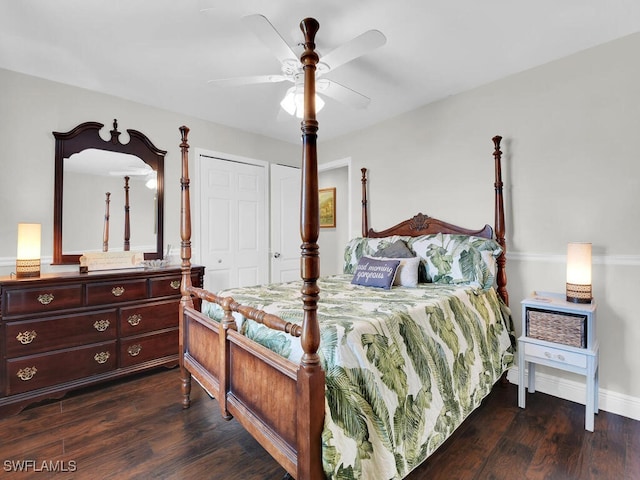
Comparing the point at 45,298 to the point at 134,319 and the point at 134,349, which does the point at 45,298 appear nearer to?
the point at 134,319

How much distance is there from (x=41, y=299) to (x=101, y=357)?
63cm

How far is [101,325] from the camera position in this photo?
8.41 ft

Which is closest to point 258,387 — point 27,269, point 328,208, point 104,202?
point 27,269

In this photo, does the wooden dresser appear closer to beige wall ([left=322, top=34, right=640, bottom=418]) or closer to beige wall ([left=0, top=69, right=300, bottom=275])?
beige wall ([left=0, top=69, right=300, bottom=275])

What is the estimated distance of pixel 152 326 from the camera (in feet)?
9.27

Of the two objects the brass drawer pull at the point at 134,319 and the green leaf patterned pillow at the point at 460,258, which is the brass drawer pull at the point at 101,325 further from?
the green leaf patterned pillow at the point at 460,258

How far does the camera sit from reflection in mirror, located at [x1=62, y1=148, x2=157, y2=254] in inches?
113

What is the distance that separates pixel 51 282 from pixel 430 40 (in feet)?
10.7

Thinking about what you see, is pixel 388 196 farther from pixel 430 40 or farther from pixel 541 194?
pixel 430 40

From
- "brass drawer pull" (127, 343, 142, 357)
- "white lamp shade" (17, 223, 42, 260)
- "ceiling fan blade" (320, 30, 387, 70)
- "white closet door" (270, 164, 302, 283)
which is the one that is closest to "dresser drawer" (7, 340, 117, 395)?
"brass drawer pull" (127, 343, 142, 357)

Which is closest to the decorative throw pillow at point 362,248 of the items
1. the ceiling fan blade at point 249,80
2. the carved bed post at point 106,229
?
the ceiling fan blade at point 249,80

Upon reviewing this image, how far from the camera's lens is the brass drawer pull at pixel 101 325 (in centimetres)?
254

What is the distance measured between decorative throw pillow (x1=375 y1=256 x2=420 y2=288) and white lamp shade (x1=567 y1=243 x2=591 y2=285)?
3.44 ft

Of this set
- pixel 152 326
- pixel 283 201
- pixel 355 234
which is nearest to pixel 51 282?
pixel 152 326
